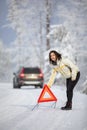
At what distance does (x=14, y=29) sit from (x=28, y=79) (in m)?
20.8

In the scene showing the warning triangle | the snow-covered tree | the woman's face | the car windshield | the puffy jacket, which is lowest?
the snow-covered tree

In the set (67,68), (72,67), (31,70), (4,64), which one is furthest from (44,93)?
(4,64)

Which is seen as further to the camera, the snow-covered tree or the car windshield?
the snow-covered tree

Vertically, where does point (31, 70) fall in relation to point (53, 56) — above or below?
below

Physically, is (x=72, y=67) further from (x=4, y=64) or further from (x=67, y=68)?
(x=4, y=64)

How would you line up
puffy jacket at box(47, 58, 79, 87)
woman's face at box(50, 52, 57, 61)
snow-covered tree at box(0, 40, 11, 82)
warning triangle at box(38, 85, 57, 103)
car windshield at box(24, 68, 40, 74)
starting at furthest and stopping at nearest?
snow-covered tree at box(0, 40, 11, 82) → car windshield at box(24, 68, 40, 74) → warning triangle at box(38, 85, 57, 103) → puffy jacket at box(47, 58, 79, 87) → woman's face at box(50, 52, 57, 61)

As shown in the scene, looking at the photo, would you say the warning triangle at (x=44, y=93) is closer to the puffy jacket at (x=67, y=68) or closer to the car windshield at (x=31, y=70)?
the puffy jacket at (x=67, y=68)

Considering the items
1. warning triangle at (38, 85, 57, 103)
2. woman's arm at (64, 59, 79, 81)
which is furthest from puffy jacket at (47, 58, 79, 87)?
warning triangle at (38, 85, 57, 103)

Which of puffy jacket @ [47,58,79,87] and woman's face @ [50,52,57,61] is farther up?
woman's face @ [50,52,57,61]

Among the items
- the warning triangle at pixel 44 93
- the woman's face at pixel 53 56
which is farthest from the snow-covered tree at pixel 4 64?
the woman's face at pixel 53 56

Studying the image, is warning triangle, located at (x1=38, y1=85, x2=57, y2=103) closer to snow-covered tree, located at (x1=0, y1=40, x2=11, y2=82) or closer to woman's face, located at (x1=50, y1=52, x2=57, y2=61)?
woman's face, located at (x1=50, y1=52, x2=57, y2=61)

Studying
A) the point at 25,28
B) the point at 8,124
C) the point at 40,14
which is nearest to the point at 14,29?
the point at 25,28

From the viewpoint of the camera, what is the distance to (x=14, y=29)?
149ft

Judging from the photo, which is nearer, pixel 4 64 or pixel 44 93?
pixel 44 93
